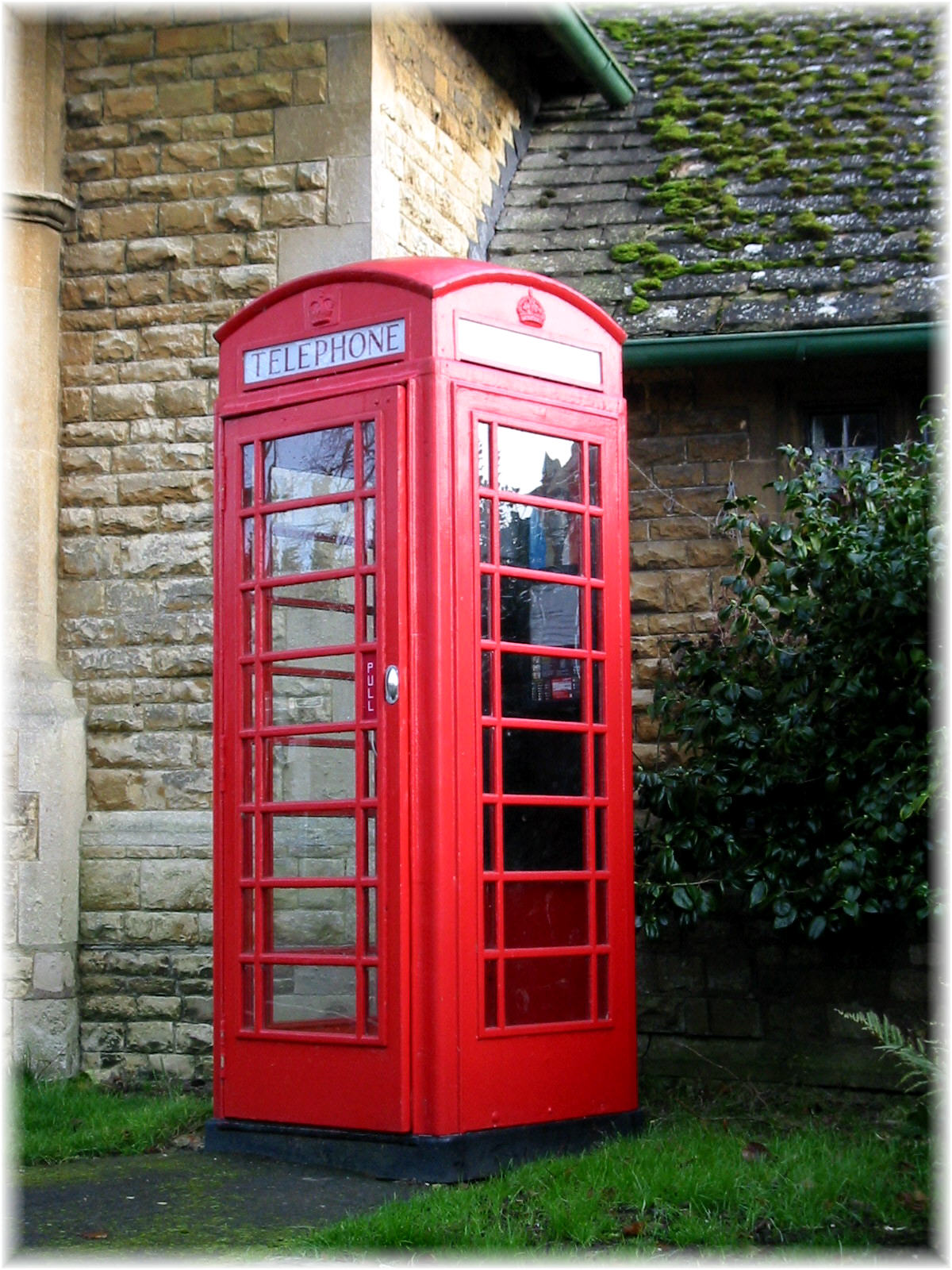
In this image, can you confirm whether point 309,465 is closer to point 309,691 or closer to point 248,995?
point 309,691

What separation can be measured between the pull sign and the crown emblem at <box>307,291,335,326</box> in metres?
1.24

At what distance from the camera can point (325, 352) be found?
554cm

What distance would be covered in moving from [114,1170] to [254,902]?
41.6 inches

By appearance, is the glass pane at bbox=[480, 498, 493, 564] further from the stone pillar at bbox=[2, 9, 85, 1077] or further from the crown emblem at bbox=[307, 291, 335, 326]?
the stone pillar at bbox=[2, 9, 85, 1077]

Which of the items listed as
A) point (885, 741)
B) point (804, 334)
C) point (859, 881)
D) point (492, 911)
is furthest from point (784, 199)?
point (492, 911)

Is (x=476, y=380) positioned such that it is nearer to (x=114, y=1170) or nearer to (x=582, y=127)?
(x=114, y=1170)

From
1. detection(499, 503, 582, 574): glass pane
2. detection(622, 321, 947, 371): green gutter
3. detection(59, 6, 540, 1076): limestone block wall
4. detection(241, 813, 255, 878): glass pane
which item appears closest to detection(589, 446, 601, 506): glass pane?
detection(499, 503, 582, 574): glass pane

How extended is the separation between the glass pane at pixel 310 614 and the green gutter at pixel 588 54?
423 cm

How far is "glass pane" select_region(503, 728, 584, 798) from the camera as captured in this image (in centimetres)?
539

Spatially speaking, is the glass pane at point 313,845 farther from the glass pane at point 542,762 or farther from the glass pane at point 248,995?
the glass pane at point 542,762

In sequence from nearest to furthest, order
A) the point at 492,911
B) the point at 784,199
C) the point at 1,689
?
the point at 492,911
the point at 1,689
the point at 784,199

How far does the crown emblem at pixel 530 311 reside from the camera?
5566 mm

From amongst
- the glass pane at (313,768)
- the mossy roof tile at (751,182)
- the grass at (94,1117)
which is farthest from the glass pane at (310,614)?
the mossy roof tile at (751,182)

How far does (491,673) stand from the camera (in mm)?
5359
